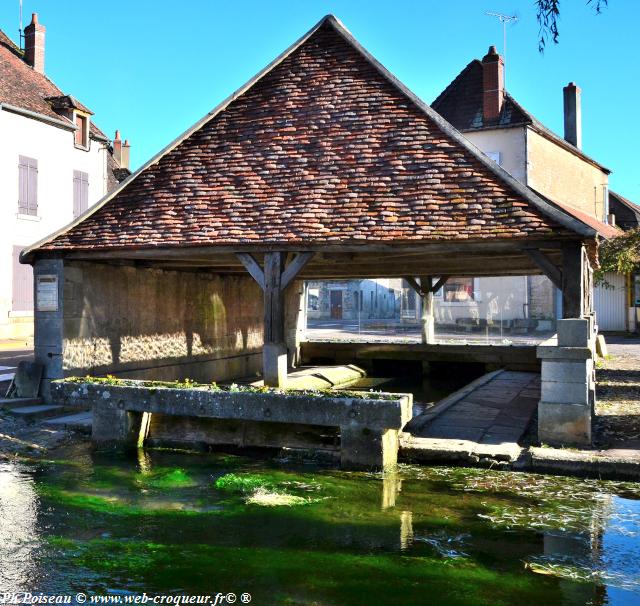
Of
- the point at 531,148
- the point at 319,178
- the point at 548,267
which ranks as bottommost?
the point at 548,267

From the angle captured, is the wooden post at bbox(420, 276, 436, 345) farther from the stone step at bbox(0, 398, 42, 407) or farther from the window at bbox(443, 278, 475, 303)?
the stone step at bbox(0, 398, 42, 407)

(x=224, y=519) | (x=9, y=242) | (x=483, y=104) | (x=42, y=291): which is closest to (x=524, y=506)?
(x=224, y=519)

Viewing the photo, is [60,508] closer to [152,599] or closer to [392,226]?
[152,599]

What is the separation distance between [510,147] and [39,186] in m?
15.3

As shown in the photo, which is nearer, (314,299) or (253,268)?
(253,268)

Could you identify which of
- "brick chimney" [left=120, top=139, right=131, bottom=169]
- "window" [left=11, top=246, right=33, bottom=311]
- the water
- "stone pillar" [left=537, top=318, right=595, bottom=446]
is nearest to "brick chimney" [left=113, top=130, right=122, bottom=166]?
"brick chimney" [left=120, top=139, right=131, bottom=169]

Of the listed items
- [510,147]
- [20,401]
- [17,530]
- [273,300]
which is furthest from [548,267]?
[510,147]

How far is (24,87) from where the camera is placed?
20.3 meters

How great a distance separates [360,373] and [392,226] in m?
9.03

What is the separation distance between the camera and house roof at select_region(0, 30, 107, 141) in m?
19.3

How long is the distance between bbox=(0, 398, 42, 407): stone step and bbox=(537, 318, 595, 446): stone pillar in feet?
22.2

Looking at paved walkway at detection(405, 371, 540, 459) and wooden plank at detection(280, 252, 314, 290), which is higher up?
wooden plank at detection(280, 252, 314, 290)

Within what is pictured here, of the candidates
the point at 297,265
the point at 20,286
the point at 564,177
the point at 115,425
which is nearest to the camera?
the point at 115,425

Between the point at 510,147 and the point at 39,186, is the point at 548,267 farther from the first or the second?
the point at 39,186
